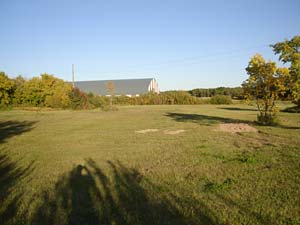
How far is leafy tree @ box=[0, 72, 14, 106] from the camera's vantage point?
120ft

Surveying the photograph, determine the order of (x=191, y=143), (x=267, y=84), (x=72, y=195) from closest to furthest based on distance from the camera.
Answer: (x=72, y=195) → (x=191, y=143) → (x=267, y=84)

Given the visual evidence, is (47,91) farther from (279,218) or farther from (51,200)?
(279,218)

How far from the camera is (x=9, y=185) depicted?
4.80 metres

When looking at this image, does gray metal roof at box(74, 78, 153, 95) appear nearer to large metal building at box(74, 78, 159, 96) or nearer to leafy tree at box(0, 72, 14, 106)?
large metal building at box(74, 78, 159, 96)

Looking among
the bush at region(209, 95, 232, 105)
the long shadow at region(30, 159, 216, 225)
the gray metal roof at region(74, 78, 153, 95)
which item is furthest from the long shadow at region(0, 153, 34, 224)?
the gray metal roof at region(74, 78, 153, 95)

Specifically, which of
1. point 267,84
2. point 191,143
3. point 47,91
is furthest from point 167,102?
point 191,143

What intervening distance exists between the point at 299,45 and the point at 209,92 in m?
73.6

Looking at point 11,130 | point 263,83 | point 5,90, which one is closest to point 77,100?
point 5,90

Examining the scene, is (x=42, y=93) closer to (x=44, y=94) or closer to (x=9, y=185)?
(x=44, y=94)

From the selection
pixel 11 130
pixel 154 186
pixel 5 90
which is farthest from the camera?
pixel 5 90

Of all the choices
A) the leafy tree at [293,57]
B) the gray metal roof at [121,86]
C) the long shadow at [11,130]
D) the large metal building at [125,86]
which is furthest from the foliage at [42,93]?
the leafy tree at [293,57]

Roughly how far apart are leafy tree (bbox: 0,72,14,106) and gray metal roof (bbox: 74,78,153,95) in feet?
107

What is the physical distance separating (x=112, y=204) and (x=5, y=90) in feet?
142

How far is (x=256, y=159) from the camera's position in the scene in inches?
234
